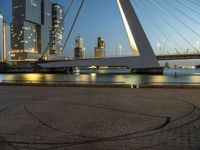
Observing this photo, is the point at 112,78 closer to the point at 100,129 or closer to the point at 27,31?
the point at 100,129

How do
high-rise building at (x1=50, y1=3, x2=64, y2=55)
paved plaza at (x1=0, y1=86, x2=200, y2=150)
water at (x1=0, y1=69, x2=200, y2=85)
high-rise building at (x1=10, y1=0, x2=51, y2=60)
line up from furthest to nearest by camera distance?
high-rise building at (x1=50, y1=3, x2=64, y2=55) → high-rise building at (x1=10, y1=0, x2=51, y2=60) → water at (x1=0, y1=69, x2=200, y2=85) → paved plaza at (x1=0, y1=86, x2=200, y2=150)

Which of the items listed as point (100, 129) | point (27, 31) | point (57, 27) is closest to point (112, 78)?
point (100, 129)

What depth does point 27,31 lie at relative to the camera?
15538 centimetres

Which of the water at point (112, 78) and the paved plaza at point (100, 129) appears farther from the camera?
the water at point (112, 78)

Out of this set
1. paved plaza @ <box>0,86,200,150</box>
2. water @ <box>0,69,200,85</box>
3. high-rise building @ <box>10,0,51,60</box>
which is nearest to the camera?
paved plaza @ <box>0,86,200,150</box>

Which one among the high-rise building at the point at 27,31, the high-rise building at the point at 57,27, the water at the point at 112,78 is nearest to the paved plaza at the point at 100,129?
the water at the point at 112,78

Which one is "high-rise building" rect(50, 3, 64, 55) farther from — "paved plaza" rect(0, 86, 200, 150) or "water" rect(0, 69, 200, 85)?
"paved plaza" rect(0, 86, 200, 150)

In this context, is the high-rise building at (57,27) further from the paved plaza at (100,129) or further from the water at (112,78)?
the paved plaza at (100,129)

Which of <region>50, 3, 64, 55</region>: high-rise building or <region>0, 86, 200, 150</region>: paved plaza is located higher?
<region>50, 3, 64, 55</region>: high-rise building

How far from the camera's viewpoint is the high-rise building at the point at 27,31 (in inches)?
6024

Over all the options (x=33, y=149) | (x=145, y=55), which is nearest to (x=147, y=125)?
(x=33, y=149)

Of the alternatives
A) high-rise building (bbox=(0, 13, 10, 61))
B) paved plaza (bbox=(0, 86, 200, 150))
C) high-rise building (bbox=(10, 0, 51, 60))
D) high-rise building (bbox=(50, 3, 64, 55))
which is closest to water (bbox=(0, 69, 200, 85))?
paved plaza (bbox=(0, 86, 200, 150))

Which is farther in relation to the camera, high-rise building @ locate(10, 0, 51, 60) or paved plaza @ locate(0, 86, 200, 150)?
high-rise building @ locate(10, 0, 51, 60)

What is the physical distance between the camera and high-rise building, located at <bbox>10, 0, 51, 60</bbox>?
15300 cm
